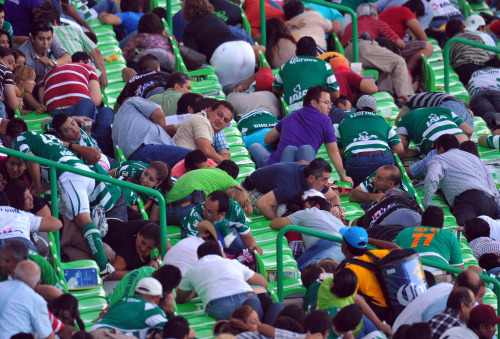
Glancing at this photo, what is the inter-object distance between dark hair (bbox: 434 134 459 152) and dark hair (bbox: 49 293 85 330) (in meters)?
4.97

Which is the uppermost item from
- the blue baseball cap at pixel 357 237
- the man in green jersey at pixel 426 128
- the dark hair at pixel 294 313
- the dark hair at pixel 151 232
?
the dark hair at pixel 151 232

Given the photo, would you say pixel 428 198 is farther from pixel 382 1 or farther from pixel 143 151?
pixel 382 1

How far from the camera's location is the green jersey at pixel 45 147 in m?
12.7

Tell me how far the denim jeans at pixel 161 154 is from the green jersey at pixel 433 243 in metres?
2.21

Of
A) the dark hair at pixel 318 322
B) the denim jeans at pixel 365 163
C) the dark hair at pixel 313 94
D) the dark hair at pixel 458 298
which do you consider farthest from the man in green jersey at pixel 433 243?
the dark hair at pixel 313 94

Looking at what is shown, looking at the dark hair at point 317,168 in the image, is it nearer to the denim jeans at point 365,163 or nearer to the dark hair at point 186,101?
the denim jeans at point 365,163

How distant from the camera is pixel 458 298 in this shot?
11.3 metres

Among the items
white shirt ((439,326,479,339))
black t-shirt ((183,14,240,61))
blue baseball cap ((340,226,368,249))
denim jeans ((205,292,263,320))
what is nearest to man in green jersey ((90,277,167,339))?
denim jeans ((205,292,263,320))

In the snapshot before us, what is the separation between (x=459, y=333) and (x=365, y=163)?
3.72 meters

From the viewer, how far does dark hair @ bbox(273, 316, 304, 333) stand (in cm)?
1091

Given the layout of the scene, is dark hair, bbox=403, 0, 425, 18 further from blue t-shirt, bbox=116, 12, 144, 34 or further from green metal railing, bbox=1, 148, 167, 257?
green metal railing, bbox=1, 148, 167, 257

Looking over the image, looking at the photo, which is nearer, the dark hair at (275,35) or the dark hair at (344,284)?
the dark hair at (344,284)

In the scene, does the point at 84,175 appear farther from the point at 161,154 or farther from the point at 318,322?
the point at 318,322

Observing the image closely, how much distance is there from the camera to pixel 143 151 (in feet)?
45.2
